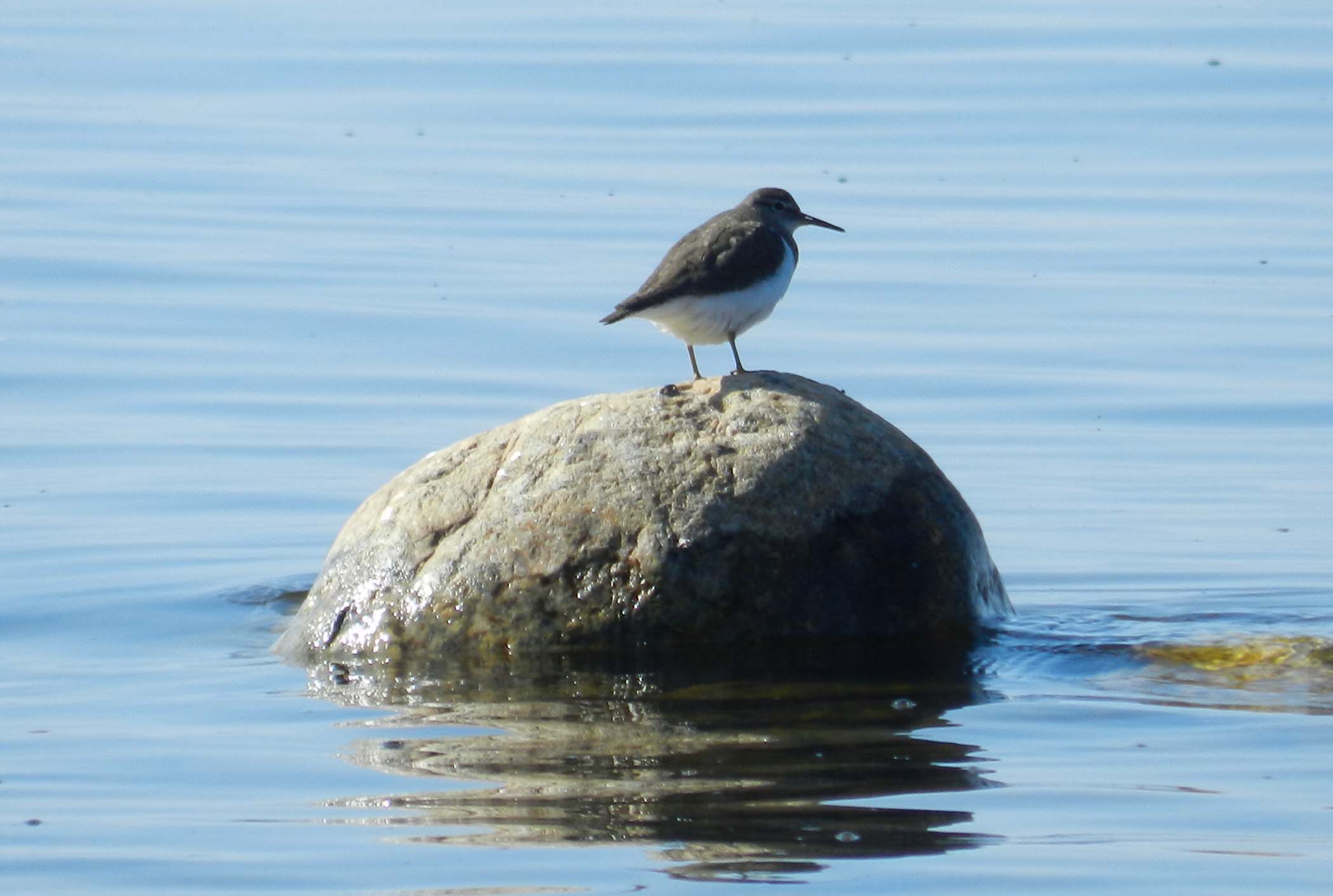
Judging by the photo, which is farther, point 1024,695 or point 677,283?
point 677,283

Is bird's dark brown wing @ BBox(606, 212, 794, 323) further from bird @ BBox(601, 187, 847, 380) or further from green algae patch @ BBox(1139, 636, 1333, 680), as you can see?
green algae patch @ BBox(1139, 636, 1333, 680)

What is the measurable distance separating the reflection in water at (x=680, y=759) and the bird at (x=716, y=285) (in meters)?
1.48

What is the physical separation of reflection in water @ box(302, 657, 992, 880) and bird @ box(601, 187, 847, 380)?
1.48m

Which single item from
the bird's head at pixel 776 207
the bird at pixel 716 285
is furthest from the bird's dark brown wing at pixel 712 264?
the bird's head at pixel 776 207

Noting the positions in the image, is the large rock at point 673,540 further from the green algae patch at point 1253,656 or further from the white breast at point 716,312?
the green algae patch at point 1253,656

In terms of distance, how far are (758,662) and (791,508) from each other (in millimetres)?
594

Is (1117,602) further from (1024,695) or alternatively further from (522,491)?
(522,491)

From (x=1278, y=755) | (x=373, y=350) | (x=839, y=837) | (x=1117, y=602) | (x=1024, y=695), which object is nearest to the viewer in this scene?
(x=839, y=837)

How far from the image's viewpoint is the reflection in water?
235 inches

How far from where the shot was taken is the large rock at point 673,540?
26.0 feet

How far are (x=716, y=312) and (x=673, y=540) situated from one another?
1.04 metres

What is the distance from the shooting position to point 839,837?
5.91 metres

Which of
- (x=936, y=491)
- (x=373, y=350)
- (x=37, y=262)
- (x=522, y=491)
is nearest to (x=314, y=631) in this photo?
(x=522, y=491)

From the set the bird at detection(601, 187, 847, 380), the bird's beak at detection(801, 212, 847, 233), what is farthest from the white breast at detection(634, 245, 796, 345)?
the bird's beak at detection(801, 212, 847, 233)
